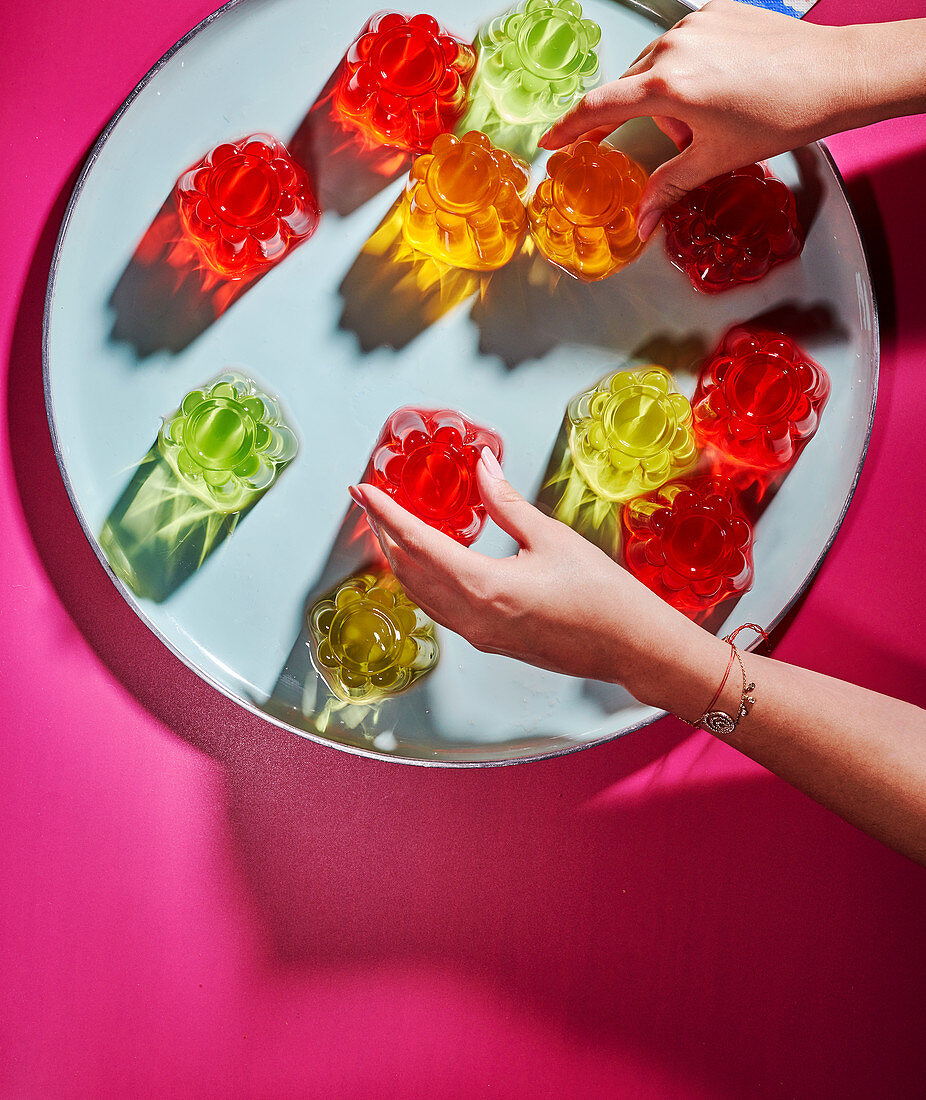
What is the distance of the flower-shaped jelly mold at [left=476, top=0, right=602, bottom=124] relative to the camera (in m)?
0.75

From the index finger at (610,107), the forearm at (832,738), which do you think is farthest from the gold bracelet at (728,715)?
the index finger at (610,107)

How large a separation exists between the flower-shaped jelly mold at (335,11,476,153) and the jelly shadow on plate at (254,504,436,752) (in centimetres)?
37

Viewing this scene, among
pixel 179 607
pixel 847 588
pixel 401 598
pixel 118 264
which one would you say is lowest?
pixel 179 607

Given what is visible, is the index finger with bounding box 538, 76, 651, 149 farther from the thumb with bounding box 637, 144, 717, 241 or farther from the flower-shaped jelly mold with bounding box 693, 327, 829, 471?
the flower-shaped jelly mold with bounding box 693, 327, 829, 471

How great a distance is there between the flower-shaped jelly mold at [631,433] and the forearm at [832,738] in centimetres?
18

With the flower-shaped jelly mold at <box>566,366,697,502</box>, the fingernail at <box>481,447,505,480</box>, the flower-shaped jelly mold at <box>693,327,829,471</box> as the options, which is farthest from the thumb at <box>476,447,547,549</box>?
the flower-shaped jelly mold at <box>693,327,829,471</box>

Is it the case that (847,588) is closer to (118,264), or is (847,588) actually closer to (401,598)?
(401,598)

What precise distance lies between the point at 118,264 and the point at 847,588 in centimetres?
82

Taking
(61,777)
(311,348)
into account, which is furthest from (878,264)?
(61,777)

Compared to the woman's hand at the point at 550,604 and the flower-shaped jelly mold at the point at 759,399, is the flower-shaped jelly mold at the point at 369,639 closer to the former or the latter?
the woman's hand at the point at 550,604

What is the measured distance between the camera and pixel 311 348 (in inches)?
30.7

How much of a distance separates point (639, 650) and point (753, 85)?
50 cm

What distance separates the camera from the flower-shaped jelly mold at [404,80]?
744mm

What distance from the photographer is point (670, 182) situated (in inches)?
29.0
